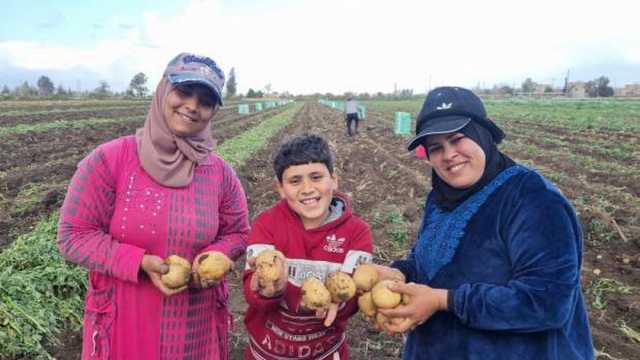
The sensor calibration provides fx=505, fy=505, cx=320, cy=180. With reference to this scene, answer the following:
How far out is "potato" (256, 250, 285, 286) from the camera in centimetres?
204

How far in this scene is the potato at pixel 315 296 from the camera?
6.86ft

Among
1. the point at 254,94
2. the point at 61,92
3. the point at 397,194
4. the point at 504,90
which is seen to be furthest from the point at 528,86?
the point at 397,194

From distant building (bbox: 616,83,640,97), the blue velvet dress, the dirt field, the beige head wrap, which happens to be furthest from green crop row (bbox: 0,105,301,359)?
distant building (bbox: 616,83,640,97)

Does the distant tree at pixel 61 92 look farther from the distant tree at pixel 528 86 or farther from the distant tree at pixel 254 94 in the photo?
the distant tree at pixel 528 86

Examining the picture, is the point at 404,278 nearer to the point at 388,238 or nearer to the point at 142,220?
the point at 142,220

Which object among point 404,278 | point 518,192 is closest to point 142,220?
point 404,278

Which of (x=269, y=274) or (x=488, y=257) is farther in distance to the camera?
(x=269, y=274)

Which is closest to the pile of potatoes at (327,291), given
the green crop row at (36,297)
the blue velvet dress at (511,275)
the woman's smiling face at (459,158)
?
the blue velvet dress at (511,275)

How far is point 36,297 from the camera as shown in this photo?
161 inches

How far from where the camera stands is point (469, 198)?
74.6 inches

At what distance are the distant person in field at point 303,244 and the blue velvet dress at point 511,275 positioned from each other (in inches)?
18.3

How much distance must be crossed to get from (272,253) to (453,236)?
2.41 feet

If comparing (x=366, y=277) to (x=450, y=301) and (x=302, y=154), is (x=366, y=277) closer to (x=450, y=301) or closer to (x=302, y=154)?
(x=450, y=301)

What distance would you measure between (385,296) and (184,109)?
45.6 inches
